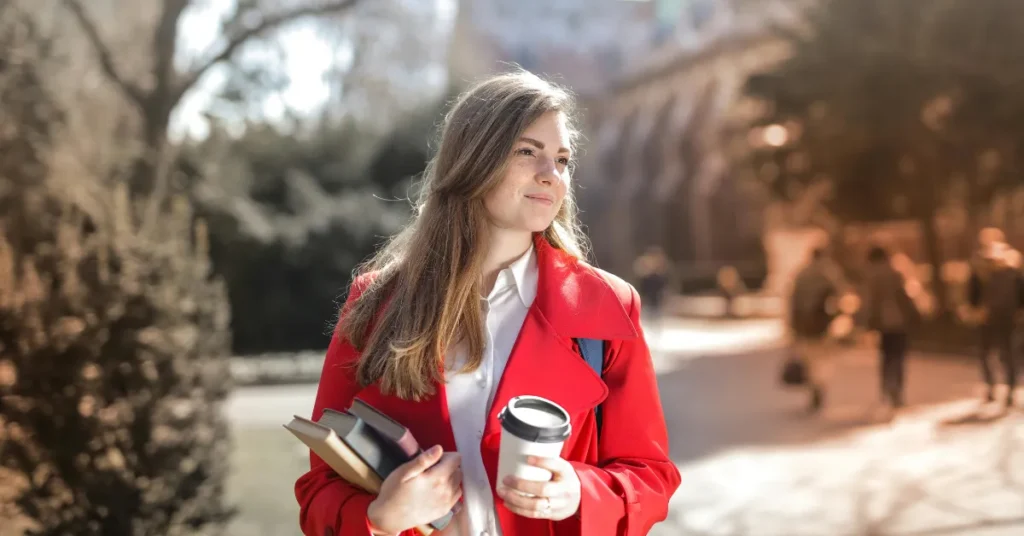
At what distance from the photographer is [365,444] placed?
1614mm

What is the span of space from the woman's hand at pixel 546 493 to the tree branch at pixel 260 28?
6.95m

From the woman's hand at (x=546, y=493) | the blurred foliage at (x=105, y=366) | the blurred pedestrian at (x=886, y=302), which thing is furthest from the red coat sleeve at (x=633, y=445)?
the blurred pedestrian at (x=886, y=302)

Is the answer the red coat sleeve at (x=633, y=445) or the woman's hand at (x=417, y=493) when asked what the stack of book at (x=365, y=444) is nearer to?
the woman's hand at (x=417, y=493)

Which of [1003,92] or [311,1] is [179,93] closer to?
[311,1]

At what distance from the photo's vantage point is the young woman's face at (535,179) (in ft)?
5.97

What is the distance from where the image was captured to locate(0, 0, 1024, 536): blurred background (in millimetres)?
4926

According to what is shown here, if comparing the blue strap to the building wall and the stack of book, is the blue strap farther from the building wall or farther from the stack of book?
the building wall

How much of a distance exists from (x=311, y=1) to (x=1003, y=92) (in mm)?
11091

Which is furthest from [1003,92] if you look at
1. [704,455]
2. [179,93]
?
[179,93]

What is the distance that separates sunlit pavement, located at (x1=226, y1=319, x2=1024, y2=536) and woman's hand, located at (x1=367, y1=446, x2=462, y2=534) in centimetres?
563

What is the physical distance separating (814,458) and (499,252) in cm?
884

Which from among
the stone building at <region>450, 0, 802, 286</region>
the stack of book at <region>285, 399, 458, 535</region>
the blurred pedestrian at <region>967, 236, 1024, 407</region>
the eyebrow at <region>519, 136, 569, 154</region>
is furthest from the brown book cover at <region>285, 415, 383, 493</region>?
the stone building at <region>450, 0, 802, 286</region>

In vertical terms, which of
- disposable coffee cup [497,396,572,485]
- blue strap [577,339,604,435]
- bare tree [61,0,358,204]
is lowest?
disposable coffee cup [497,396,572,485]

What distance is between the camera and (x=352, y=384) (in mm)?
1861
